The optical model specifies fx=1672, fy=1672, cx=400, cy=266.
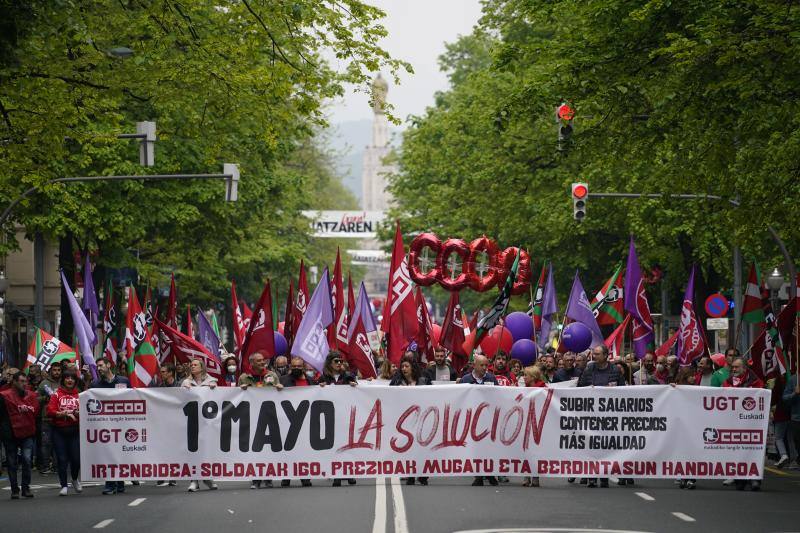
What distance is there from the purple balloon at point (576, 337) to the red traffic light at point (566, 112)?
540 cm

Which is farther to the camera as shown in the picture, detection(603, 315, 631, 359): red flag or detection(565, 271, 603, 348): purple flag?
detection(603, 315, 631, 359): red flag

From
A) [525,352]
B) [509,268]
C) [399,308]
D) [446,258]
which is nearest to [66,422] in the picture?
[399,308]

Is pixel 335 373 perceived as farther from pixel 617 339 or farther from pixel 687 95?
pixel 617 339

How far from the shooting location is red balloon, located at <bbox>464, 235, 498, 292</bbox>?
107ft

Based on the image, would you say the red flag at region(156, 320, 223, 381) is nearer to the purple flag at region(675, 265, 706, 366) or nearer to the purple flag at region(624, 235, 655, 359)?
the purple flag at region(624, 235, 655, 359)

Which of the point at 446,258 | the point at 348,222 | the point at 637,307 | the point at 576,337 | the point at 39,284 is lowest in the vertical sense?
Result: the point at 576,337

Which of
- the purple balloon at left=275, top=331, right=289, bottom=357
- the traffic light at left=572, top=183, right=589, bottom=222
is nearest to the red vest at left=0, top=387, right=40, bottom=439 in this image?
the purple balloon at left=275, top=331, right=289, bottom=357

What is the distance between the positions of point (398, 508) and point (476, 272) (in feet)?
56.3

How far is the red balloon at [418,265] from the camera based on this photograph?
1289 inches

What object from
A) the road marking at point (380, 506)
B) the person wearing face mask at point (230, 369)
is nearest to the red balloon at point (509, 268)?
the person wearing face mask at point (230, 369)

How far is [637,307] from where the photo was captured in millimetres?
25484

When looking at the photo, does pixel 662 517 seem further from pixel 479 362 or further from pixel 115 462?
pixel 115 462

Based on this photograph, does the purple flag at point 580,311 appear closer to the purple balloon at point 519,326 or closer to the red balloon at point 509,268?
the red balloon at point 509,268

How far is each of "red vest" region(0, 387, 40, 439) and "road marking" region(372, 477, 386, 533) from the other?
426 centimetres
